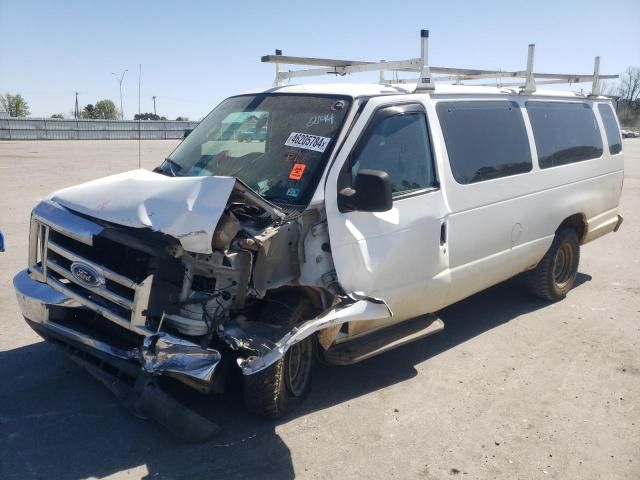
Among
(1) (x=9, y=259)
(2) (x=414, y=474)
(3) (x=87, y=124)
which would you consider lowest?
(2) (x=414, y=474)

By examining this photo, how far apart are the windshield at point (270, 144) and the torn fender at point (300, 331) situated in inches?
28.6

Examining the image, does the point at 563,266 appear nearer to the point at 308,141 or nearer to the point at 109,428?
the point at 308,141

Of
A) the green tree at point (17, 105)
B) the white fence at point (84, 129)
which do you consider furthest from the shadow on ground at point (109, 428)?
the green tree at point (17, 105)

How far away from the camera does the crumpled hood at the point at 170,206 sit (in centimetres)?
313

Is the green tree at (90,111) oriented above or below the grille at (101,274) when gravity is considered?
above

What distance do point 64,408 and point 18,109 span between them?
238ft

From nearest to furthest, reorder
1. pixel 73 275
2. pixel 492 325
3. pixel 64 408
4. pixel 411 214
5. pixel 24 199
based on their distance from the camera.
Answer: pixel 73 275, pixel 64 408, pixel 411 214, pixel 492 325, pixel 24 199

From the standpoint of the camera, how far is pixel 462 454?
3496 millimetres

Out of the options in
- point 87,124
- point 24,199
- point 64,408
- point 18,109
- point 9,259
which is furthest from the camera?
point 18,109

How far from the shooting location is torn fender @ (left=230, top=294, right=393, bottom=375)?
3.18m

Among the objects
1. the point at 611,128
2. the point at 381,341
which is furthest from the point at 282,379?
Answer: the point at 611,128

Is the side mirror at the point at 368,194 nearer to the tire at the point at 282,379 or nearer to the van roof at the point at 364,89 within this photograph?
the tire at the point at 282,379

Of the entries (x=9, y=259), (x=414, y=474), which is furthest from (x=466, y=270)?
(x=9, y=259)

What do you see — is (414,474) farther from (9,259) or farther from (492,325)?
(9,259)
